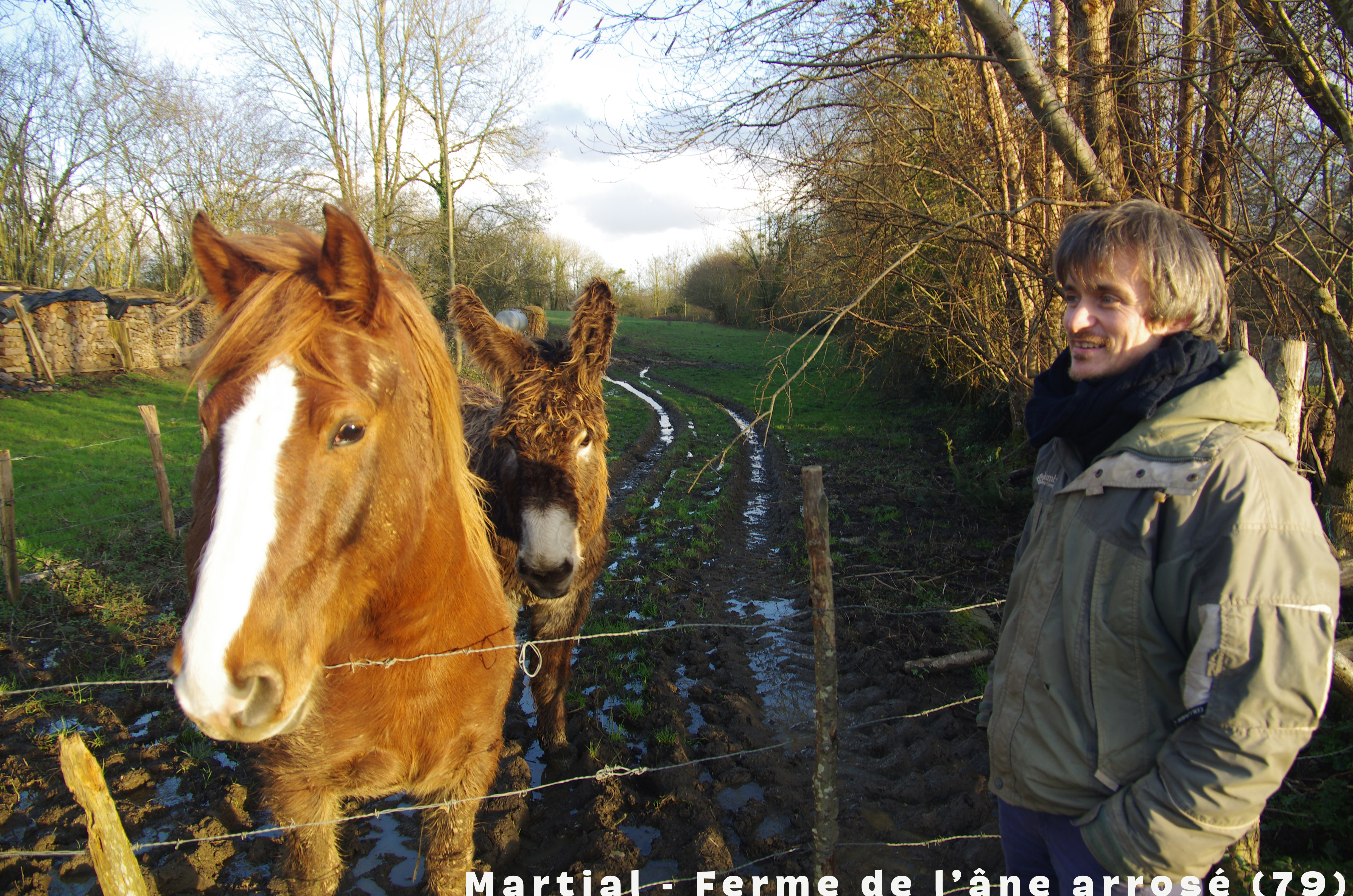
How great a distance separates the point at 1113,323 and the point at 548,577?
7.64ft

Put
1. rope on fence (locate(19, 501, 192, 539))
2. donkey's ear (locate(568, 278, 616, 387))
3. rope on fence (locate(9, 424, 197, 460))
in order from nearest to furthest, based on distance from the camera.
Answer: donkey's ear (locate(568, 278, 616, 387)) → rope on fence (locate(19, 501, 192, 539)) → rope on fence (locate(9, 424, 197, 460))

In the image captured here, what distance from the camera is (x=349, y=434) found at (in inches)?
62.7

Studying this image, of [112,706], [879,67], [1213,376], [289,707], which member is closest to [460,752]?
[289,707]

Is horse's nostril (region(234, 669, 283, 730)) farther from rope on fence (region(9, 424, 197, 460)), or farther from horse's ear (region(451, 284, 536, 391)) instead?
rope on fence (region(9, 424, 197, 460))

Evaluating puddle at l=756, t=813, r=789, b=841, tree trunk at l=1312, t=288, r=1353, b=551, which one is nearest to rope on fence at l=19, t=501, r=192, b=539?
puddle at l=756, t=813, r=789, b=841

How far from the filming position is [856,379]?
643 inches

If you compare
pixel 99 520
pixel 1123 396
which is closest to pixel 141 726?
pixel 99 520

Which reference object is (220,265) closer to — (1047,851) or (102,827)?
(102,827)

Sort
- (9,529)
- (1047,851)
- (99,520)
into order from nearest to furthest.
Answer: (1047,851), (9,529), (99,520)

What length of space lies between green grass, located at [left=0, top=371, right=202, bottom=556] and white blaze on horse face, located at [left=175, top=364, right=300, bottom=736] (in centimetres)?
432

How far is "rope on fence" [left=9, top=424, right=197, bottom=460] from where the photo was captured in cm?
859

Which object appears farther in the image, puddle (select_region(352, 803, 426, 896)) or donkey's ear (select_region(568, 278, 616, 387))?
donkey's ear (select_region(568, 278, 616, 387))

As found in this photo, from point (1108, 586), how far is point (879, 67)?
15.6 feet

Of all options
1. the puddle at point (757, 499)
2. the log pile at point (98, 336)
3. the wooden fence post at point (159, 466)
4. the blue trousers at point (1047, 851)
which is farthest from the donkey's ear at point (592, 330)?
the log pile at point (98, 336)
